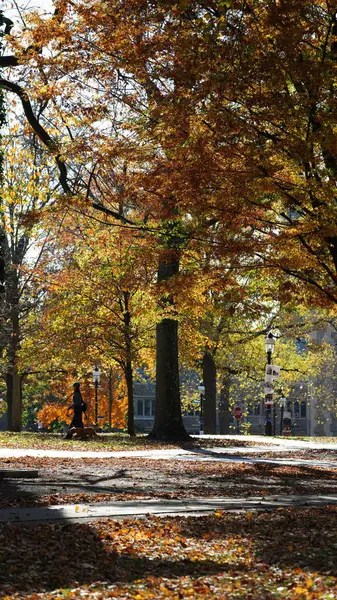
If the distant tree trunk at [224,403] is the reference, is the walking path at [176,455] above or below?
below

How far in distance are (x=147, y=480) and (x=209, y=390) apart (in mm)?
29206

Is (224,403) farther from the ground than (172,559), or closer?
farther from the ground

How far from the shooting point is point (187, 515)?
9.83 meters

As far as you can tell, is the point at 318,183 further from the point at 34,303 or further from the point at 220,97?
the point at 34,303

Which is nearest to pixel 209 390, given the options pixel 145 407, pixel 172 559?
pixel 172 559

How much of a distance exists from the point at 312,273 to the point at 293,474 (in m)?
3.68

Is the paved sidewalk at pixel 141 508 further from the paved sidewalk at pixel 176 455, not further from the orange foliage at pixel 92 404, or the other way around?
the orange foliage at pixel 92 404

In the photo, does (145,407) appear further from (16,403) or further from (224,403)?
(16,403)

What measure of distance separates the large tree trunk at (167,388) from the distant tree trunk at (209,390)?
624 inches

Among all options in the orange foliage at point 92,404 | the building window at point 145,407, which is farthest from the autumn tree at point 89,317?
the building window at point 145,407

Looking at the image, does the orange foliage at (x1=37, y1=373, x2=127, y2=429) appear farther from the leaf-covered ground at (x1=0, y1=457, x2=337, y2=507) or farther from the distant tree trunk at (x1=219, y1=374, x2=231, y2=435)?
the leaf-covered ground at (x1=0, y1=457, x2=337, y2=507)

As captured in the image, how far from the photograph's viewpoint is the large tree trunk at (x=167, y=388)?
27156mm

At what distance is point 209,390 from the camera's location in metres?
43.4

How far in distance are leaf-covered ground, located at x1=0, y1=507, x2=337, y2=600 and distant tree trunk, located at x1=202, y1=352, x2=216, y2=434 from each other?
111ft
